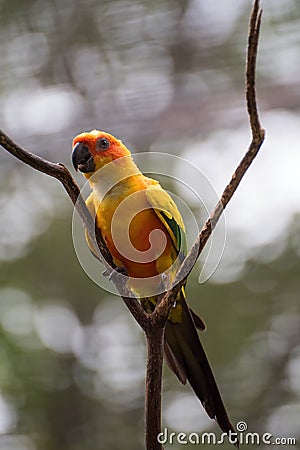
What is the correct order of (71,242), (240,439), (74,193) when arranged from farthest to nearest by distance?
(71,242) → (240,439) → (74,193)

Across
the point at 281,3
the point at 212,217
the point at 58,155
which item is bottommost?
the point at 212,217

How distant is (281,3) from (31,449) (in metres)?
1.36

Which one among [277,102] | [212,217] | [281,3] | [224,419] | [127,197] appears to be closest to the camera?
[212,217]

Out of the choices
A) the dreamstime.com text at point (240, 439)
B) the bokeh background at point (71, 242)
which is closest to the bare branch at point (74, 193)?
the dreamstime.com text at point (240, 439)

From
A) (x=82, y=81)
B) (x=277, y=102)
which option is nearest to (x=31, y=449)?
(x=82, y=81)

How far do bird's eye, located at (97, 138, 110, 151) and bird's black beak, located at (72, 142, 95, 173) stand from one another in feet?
0.07

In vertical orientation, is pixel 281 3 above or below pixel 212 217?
above

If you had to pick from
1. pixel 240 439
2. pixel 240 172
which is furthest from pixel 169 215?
pixel 240 439

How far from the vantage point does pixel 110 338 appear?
78.8 inches

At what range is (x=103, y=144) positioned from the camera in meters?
1.11

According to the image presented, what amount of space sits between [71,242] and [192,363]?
3.23ft

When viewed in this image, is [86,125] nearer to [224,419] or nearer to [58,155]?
[58,155]

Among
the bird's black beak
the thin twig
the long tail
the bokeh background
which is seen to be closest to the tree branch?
the thin twig

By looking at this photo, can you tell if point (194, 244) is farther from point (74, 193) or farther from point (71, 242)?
point (71, 242)
